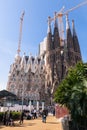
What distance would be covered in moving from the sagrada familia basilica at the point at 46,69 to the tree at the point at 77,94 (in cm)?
7386

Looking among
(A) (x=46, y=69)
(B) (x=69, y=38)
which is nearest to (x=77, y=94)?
(A) (x=46, y=69)

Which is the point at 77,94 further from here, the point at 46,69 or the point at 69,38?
the point at 69,38

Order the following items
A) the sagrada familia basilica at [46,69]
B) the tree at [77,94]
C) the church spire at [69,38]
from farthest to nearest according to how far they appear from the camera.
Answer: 1. the church spire at [69,38]
2. the sagrada familia basilica at [46,69]
3. the tree at [77,94]

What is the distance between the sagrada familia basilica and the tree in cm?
7386

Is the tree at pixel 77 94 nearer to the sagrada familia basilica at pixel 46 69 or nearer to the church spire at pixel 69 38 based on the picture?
the sagrada familia basilica at pixel 46 69

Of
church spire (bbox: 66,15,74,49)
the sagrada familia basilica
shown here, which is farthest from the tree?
church spire (bbox: 66,15,74,49)

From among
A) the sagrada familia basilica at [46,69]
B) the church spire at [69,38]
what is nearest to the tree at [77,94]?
the sagrada familia basilica at [46,69]

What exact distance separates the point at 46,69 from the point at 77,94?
90.0m

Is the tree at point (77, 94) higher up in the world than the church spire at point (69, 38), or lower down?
lower down

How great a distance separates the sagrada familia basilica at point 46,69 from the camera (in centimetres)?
9512

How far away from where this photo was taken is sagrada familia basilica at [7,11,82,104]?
312 feet

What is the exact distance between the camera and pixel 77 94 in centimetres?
1553

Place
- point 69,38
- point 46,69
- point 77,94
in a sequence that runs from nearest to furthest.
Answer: point 77,94 → point 46,69 → point 69,38

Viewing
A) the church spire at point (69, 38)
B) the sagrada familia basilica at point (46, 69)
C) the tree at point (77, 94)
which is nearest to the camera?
the tree at point (77, 94)
